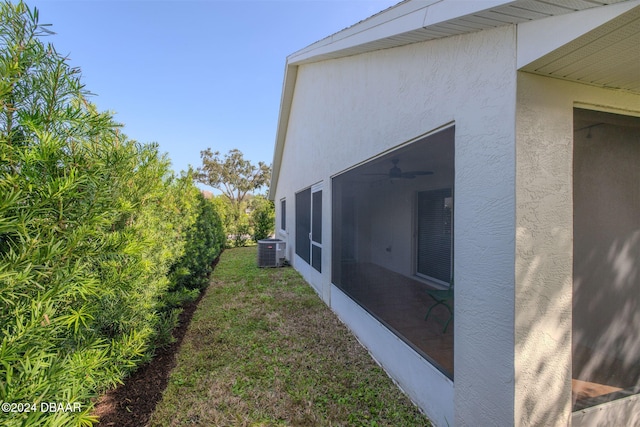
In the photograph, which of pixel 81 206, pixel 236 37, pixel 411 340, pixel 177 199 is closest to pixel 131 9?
pixel 236 37

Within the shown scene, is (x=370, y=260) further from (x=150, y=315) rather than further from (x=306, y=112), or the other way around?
(x=306, y=112)

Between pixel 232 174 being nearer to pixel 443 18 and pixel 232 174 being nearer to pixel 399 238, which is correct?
pixel 399 238

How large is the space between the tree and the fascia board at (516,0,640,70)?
33058 mm

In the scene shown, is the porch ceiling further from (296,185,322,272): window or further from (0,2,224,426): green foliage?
(296,185,322,272): window

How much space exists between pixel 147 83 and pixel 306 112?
16.1 ft

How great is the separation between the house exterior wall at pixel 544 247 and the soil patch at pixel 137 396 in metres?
3.36

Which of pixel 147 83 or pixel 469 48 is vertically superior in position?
pixel 147 83

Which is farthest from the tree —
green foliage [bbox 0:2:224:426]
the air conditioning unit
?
green foliage [bbox 0:2:224:426]

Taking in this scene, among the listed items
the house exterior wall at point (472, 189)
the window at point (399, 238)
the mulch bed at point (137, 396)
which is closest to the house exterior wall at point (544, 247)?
the house exterior wall at point (472, 189)

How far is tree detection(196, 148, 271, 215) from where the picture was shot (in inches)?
1336

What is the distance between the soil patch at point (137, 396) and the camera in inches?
111

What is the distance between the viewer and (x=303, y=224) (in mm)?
9070

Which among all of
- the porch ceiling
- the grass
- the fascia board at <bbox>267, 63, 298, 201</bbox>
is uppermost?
the fascia board at <bbox>267, 63, 298, 201</bbox>

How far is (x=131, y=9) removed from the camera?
18.6 ft
